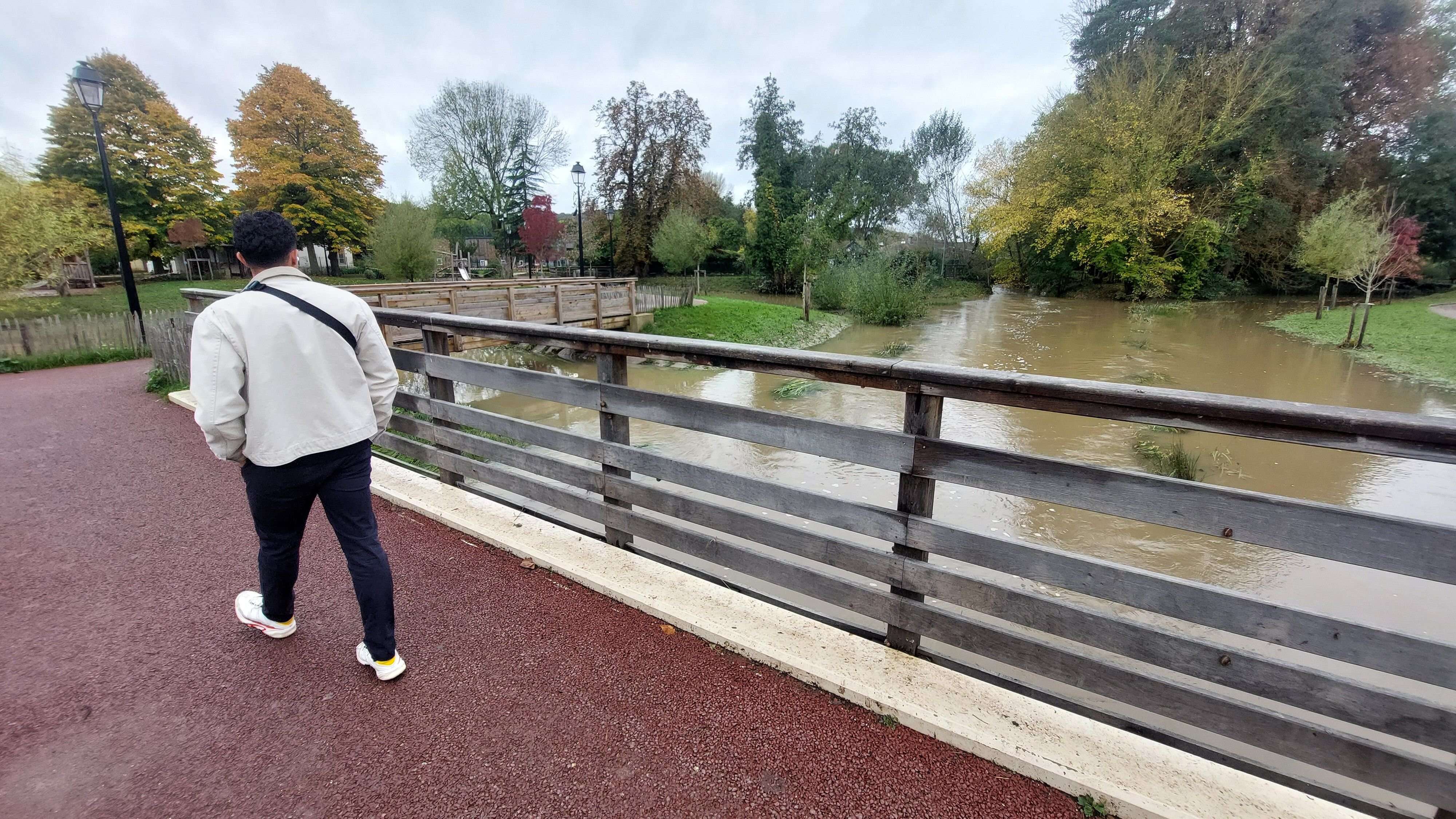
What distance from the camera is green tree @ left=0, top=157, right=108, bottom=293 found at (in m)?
12.0

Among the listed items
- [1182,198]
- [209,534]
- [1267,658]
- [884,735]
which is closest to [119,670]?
[209,534]

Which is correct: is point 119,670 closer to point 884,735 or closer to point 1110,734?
point 884,735

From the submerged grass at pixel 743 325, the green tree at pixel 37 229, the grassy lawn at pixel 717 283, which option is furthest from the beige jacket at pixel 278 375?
the grassy lawn at pixel 717 283

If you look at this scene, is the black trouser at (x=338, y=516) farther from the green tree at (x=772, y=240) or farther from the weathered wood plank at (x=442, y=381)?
the green tree at (x=772, y=240)

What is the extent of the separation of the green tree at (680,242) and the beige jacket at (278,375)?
30.6 meters

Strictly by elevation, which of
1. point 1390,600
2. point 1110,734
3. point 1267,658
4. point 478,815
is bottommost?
point 1390,600

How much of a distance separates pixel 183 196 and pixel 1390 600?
128ft

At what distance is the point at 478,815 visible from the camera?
177 cm

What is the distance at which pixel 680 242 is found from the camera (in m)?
31.6

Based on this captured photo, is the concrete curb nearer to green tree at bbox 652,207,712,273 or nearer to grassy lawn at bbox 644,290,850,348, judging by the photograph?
grassy lawn at bbox 644,290,850,348

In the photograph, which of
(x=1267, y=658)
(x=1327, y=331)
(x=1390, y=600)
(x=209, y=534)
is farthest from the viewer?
(x=1327, y=331)

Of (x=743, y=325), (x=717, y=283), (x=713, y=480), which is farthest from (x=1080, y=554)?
(x=717, y=283)

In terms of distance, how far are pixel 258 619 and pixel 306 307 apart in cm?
140

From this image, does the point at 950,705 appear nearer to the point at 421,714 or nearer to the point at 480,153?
the point at 421,714
